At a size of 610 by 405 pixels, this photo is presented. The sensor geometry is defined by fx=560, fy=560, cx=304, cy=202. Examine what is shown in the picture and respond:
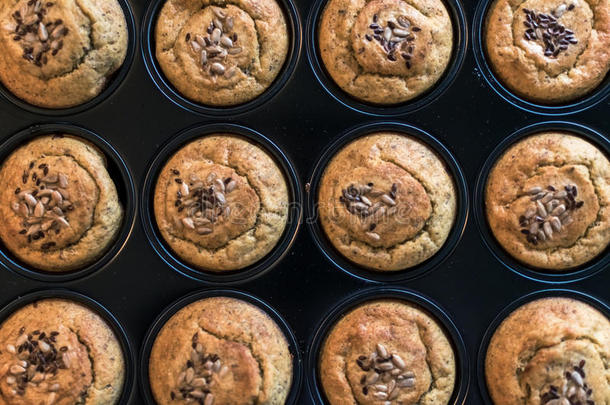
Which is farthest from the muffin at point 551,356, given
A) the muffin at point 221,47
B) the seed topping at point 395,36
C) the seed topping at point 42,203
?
the seed topping at point 42,203

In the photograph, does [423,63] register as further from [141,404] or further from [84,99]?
[141,404]

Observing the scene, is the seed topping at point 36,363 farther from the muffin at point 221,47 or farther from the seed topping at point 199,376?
the muffin at point 221,47

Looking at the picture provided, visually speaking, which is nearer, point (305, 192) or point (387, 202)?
point (387, 202)

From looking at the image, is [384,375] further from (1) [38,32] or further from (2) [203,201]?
(1) [38,32]

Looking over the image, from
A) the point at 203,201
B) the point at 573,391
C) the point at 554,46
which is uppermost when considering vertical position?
the point at 554,46

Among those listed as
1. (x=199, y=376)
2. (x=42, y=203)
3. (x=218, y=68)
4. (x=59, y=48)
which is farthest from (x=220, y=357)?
(x=59, y=48)

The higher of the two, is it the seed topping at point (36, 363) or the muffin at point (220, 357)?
the muffin at point (220, 357)
